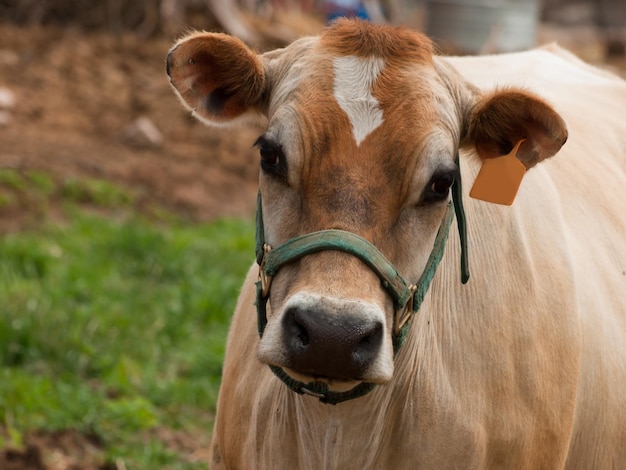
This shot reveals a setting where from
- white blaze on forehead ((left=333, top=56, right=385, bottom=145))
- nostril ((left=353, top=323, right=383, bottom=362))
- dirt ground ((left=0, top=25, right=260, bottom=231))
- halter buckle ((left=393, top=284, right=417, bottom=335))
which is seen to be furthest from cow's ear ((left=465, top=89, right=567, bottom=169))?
dirt ground ((left=0, top=25, right=260, bottom=231))

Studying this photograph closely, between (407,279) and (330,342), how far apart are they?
1.58 ft

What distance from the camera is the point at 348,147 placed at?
312 centimetres

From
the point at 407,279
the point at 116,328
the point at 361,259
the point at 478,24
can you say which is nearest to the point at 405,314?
the point at 407,279

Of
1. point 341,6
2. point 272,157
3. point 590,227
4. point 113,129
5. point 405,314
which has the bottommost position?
point 341,6

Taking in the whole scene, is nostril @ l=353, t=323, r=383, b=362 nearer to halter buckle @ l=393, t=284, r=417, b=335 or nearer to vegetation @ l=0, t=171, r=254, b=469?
halter buckle @ l=393, t=284, r=417, b=335

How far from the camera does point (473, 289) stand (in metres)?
3.67

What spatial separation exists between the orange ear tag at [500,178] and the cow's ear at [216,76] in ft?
2.43

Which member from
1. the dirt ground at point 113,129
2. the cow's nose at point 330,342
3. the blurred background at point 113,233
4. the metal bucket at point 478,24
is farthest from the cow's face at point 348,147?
the metal bucket at point 478,24

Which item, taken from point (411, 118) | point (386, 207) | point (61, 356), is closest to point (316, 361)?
point (386, 207)

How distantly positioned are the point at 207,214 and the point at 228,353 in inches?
205

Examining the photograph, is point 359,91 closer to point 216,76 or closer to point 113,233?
point 216,76

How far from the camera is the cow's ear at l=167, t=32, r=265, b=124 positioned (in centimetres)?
339

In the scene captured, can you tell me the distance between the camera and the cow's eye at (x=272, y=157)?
10.6 ft

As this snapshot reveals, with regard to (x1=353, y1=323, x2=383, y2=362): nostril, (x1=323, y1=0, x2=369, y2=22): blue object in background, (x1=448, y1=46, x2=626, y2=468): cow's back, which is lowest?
(x1=323, y1=0, x2=369, y2=22): blue object in background
